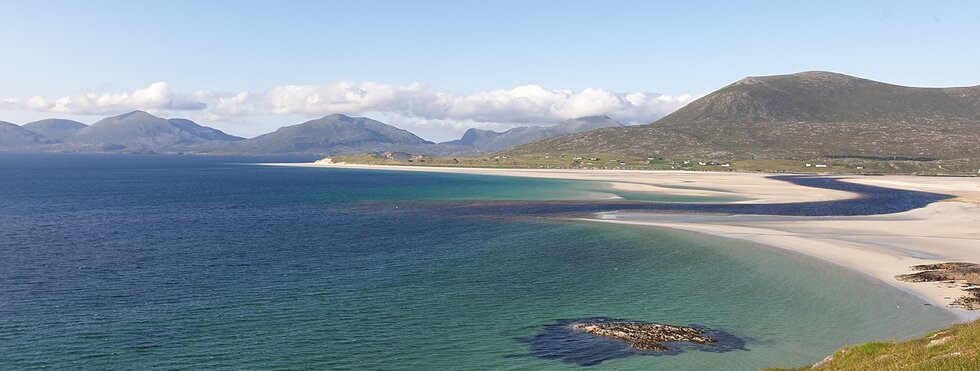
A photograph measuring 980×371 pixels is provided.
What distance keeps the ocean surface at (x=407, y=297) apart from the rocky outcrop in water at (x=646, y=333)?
127 cm

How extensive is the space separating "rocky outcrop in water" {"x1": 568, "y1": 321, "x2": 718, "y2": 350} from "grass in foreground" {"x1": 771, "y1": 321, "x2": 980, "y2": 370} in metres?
10.1

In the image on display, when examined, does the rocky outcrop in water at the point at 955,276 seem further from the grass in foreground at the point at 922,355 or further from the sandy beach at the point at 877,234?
the grass in foreground at the point at 922,355

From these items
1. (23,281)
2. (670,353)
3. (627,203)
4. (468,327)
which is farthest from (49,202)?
(670,353)

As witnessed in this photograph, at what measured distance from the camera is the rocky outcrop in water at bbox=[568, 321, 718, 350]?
35219mm

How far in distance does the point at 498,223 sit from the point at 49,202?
95989mm

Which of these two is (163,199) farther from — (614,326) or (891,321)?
(891,321)

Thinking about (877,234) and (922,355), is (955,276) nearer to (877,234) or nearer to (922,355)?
(877,234)

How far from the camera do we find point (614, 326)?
125 ft

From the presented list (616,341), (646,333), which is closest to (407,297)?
(616,341)

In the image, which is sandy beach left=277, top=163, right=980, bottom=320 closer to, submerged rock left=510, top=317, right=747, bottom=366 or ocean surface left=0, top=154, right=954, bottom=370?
ocean surface left=0, top=154, right=954, bottom=370

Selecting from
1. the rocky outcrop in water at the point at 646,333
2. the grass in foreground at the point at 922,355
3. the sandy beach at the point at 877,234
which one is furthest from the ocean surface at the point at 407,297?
the grass in foreground at the point at 922,355

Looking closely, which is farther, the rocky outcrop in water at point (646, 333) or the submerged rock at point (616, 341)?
the rocky outcrop in water at point (646, 333)

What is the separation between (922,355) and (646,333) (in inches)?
652

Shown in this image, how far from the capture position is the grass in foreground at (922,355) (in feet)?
61.8
